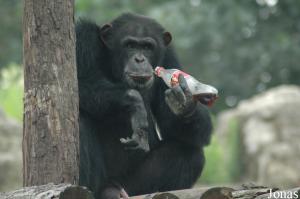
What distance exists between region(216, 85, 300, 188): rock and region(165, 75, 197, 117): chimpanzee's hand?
7.28 metres

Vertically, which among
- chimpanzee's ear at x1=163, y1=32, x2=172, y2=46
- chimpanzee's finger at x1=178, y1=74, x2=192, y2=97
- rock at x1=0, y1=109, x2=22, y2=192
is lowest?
rock at x1=0, y1=109, x2=22, y2=192

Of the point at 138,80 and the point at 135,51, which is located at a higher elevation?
the point at 135,51

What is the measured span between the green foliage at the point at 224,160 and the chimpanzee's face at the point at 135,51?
665cm

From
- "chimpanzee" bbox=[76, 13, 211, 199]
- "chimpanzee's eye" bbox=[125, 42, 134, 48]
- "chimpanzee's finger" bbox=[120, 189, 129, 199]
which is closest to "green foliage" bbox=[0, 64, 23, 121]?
"chimpanzee" bbox=[76, 13, 211, 199]

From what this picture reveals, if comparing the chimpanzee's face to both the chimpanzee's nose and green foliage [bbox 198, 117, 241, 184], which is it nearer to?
the chimpanzee's nose

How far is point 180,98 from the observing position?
678cm

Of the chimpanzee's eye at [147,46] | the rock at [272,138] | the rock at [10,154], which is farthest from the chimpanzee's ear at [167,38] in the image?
the rock at [272,138]

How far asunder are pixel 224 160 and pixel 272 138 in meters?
1.15

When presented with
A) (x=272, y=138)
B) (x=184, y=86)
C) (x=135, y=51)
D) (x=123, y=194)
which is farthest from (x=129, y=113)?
(x=272, y=138)

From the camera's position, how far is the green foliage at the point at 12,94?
43.3ft

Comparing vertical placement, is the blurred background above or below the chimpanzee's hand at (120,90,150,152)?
above

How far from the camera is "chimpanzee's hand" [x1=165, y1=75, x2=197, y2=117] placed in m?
6.75

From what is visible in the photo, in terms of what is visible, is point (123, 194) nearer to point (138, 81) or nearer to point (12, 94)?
point (138, 81)

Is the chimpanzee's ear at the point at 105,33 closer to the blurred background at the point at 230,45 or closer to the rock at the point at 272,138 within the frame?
the rock at the point at 272,138
